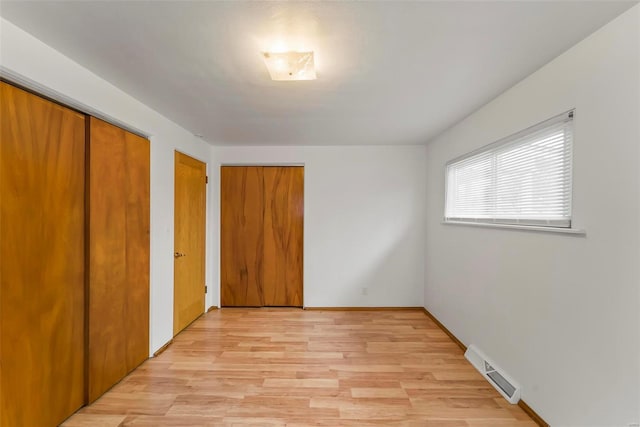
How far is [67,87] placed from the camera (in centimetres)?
178

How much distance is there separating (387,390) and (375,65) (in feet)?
7.88

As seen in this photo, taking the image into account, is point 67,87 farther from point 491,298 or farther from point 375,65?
point 491,298

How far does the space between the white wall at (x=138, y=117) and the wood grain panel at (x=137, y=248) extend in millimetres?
85

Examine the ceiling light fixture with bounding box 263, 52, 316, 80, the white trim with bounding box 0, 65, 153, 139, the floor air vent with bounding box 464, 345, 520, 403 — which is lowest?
the floor air vent with bounding box 464, 345, 520, 403

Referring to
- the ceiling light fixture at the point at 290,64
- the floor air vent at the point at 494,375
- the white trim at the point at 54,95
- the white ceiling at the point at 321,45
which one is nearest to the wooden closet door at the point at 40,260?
the white trim at the point at 54,95

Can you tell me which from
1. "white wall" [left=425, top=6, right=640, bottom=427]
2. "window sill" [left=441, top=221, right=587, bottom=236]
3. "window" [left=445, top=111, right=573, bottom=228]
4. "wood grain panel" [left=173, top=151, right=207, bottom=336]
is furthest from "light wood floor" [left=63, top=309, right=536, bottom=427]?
"window" [left=445, top=111, right=573, bottom=228]

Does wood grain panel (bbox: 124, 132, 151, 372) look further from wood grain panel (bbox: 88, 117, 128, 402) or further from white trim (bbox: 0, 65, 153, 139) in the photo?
white trim (bbox: 0, 65, 153, 139)

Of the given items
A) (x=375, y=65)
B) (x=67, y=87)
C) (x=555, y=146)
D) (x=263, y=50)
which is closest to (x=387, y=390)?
(x=555, y=146)

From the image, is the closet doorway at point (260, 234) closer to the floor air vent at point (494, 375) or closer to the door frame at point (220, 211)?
the door frame at point (220, 211)

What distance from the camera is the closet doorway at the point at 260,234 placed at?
4.15 m

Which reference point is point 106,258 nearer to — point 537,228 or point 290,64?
point 290,64

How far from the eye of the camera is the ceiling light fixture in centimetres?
162

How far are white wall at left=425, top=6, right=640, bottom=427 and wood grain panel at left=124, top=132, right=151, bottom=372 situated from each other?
311cm

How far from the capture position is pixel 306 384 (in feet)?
7.52
